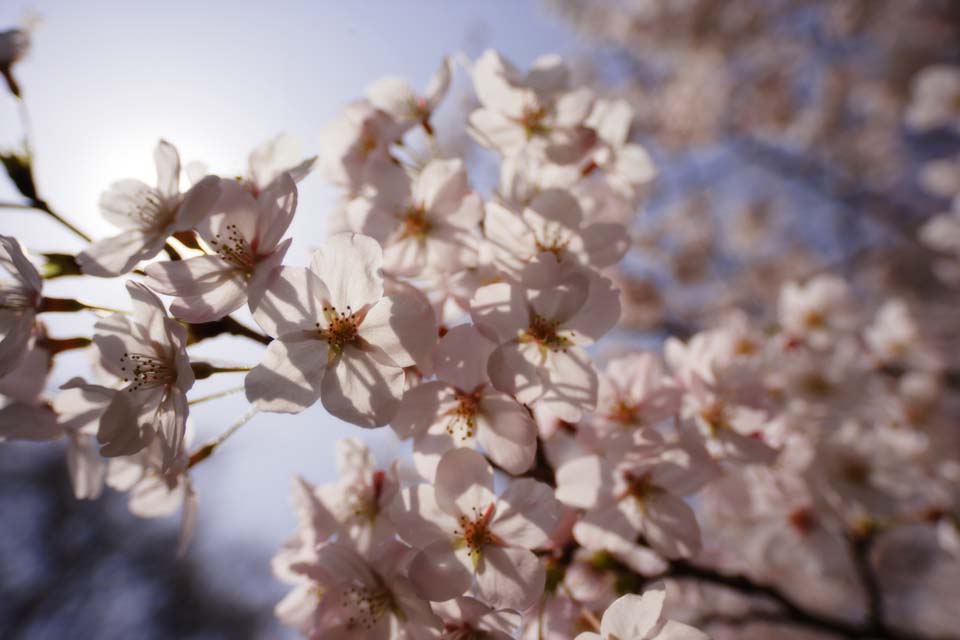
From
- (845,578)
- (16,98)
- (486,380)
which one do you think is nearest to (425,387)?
(486,380)

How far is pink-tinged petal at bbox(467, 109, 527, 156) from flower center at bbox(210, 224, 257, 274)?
73 centimetres

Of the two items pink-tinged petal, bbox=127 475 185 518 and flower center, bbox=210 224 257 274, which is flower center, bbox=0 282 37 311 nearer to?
flower center, bbox=210 224 257 274

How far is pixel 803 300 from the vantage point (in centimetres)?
250

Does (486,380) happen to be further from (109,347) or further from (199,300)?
(109,347)

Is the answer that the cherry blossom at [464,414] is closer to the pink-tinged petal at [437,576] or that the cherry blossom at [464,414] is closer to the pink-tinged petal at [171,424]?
the pink-tinged petal at [437,576]

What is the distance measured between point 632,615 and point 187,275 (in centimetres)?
96

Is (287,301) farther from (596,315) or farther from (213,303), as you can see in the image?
(596,315)

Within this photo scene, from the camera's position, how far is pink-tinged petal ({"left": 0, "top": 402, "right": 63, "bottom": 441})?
1078 mm

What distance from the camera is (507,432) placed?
0.98 metres

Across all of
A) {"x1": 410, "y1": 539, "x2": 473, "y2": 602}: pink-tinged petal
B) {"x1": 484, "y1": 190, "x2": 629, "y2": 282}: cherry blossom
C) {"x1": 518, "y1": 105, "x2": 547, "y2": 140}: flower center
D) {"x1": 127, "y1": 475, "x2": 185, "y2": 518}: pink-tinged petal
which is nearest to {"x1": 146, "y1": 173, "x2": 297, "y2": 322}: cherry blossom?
{"x1": 484, "y1": 190, "x2": 629, "y2": 282}: cherry blossom

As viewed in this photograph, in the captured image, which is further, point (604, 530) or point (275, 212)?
point (604, 530)

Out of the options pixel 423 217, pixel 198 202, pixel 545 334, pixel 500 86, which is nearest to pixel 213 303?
pixel 198 202

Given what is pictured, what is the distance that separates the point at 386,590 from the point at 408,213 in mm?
797

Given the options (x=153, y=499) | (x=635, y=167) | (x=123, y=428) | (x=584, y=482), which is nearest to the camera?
(x=123, y=428)
